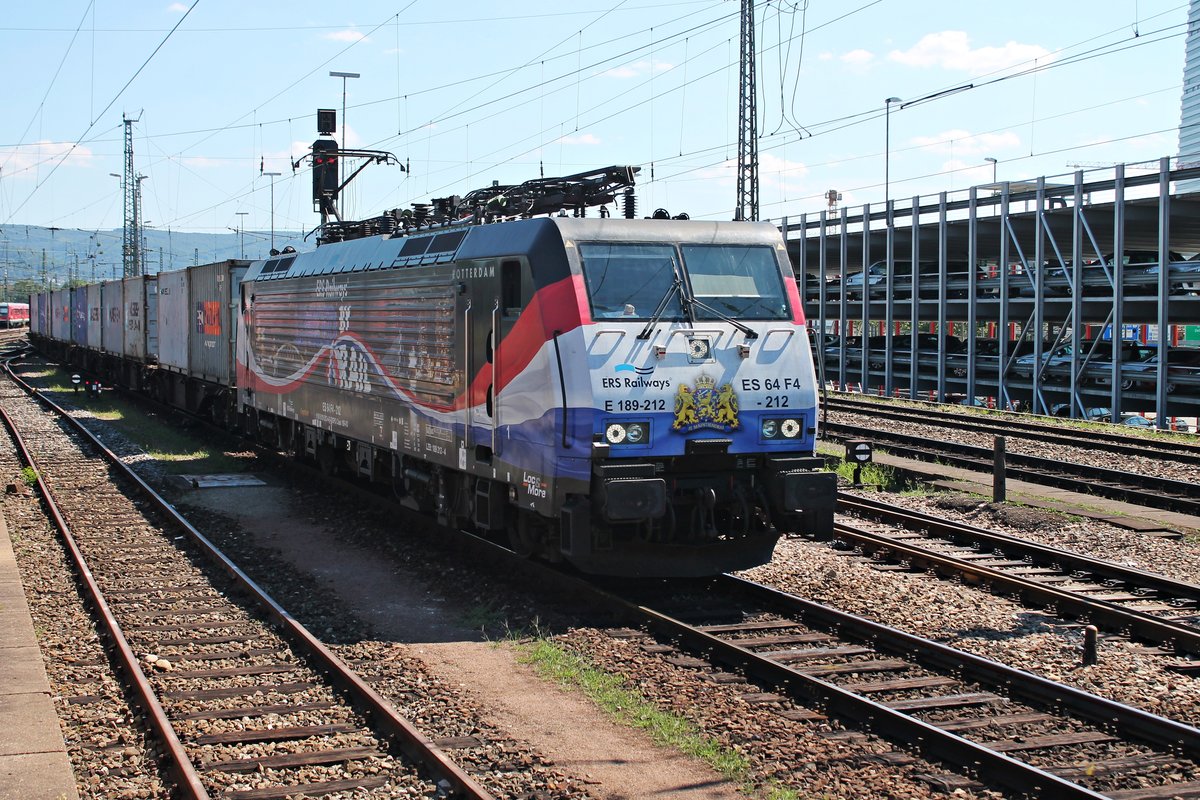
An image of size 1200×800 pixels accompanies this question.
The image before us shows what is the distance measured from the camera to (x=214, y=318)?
78.8 feet

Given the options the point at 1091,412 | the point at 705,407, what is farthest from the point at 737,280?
the point at 1091,412

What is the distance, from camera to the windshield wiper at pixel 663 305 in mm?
9930

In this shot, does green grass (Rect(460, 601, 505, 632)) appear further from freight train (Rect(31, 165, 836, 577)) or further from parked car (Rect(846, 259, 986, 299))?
parked car (Rect(846, 259, 986, 299))

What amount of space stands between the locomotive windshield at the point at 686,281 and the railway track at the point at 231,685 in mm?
3698

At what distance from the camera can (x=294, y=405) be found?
17.4 meters

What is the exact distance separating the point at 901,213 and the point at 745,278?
29.1 m

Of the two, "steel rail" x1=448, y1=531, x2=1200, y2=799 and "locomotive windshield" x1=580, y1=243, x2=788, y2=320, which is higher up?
"locomotive windshield" x1=580, y1=243, x2=788, y2=320

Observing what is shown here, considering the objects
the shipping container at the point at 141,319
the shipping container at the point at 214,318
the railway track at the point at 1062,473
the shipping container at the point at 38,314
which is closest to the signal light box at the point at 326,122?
the shipping container at the point at 214,318

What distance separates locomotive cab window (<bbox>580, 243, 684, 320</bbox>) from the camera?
9.96m

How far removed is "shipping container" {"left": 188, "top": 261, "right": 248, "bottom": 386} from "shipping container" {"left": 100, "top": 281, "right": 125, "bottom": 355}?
10.3 meters

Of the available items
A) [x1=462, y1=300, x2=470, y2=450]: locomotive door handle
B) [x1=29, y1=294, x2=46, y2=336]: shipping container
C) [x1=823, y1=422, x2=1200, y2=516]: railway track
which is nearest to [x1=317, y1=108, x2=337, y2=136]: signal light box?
[x1=823, y1=422, x2=1200, y2=516]: railway track

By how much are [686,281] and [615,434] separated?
1635 millimetres

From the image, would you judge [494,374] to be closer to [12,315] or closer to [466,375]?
[466,375]

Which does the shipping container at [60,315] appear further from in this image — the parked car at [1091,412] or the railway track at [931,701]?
the railway track at [931,701]
